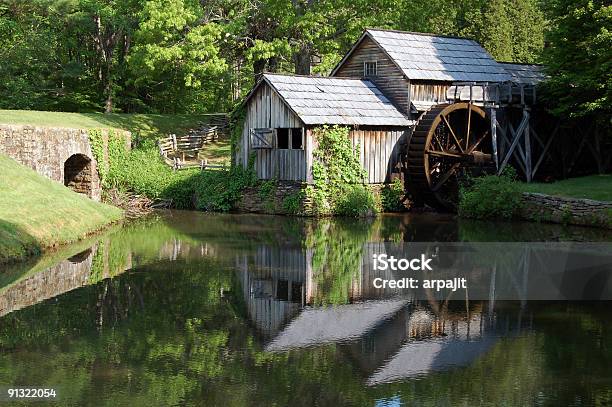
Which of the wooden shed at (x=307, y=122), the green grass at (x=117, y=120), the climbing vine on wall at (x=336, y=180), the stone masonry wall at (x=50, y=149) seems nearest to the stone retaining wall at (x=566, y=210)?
the climbing vine on wall at (x=336, y=180)

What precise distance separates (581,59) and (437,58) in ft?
18.8

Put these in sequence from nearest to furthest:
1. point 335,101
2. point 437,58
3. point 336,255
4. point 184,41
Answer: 1. point 336,255
2. point 335,101
3. point 437,58
4. point 184,41

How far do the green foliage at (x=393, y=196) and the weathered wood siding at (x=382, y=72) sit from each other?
9.37 feet

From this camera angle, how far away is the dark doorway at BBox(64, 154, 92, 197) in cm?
3484

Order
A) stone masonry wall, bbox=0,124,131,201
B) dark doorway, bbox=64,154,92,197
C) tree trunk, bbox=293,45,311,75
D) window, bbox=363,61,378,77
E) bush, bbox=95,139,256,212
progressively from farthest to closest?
tree trunk, bbox=293,45,311,75 → window, bbox=363,61,378,77 → dark doorway, bbox=64,154,92,197 → bush, bbox=95,139,256,212 → stone masonry wall, bbox=0,124,131,201

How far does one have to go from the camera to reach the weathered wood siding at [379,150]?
32.8 metres

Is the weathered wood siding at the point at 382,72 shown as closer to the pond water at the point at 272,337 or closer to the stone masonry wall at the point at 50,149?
the stone masonry wall at the point at 50,149

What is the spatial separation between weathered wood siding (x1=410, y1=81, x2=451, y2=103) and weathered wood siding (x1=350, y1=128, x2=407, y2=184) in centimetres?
148

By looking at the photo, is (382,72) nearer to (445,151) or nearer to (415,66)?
(415,66)

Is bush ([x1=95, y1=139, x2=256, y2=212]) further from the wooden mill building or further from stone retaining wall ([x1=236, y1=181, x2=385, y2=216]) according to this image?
the wooden mill building

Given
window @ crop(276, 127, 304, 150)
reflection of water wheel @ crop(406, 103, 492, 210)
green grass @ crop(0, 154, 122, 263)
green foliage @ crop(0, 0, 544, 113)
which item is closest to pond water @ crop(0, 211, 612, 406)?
green grass @ crop(0, 154, 122, 263)

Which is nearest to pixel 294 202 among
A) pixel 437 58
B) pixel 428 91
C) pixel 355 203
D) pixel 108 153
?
pixel 355 203

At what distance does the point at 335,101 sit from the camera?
32719 millimetres

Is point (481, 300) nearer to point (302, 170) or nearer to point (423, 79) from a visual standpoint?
point (302, 170)
